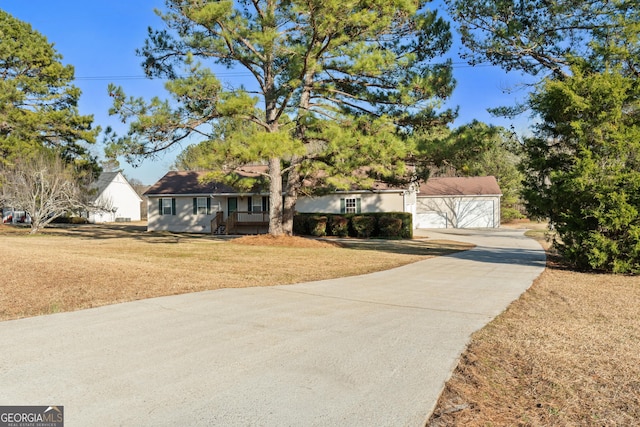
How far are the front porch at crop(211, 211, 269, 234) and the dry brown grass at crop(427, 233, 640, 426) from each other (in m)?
22.6

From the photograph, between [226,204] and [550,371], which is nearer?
[550,371]

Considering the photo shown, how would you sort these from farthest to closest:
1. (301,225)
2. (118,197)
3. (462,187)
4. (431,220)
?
(118,197) → (431,220) → (462,187) → (301,225)

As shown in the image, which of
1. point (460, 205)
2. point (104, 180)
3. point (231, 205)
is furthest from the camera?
point (104, 180)

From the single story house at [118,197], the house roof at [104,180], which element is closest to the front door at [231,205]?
the single story house at [118,197]

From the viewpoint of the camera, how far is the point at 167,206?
3127cm

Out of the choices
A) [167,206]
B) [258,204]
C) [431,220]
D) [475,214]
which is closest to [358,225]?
[258,204]

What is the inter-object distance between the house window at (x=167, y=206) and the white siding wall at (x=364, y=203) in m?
8.84

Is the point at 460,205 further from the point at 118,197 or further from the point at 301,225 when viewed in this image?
the point at 118,197

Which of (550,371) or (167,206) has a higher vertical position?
(167,206)

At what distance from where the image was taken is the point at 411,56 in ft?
53.6

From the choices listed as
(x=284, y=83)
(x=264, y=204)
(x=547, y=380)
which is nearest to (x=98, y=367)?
(x=547, y=380)

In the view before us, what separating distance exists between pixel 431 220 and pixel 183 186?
19292 millimetres

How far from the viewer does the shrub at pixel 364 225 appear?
83.8 feet

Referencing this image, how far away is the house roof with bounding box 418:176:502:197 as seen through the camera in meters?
35.5
